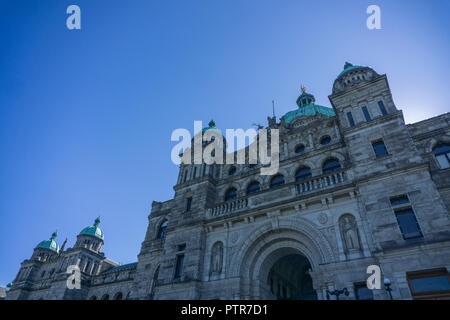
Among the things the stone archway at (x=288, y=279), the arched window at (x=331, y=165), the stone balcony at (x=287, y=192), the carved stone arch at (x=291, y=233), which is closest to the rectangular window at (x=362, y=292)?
the carved stone arch at (x=291, y=233)

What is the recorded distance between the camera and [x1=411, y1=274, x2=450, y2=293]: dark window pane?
11781 millimetres

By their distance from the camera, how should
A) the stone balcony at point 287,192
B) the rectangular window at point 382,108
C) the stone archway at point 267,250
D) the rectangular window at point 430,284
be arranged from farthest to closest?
the rectangular window at point 382,108 → the stone balcony at point 287,192 → the stone archway at point 267,250 → the rectangular window at point 430,284

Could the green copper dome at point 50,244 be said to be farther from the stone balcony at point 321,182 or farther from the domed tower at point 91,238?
the stone balcony at point 321,182

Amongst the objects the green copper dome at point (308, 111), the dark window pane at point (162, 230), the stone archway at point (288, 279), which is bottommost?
the stone archway at point (288, 279)

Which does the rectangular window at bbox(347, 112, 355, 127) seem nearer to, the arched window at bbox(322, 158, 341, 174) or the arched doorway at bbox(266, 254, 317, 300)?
the arched window at bbox(322, 158, 341, 174)

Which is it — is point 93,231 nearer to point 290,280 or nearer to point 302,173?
point 290,280

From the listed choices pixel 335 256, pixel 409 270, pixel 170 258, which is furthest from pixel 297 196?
pixel 170 258

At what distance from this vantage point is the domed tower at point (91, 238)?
45.2m

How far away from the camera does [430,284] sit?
1198 cm

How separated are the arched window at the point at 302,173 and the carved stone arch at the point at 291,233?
4.05 m

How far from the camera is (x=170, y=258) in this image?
20234 mm

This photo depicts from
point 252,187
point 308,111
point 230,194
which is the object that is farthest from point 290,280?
point 308,111
